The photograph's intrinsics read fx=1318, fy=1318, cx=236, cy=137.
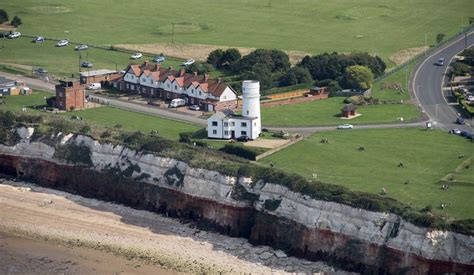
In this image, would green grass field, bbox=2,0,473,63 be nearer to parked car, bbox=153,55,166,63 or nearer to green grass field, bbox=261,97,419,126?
parked car, bbox=153,55,166,63

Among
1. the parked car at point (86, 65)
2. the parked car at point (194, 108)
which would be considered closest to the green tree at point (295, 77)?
the parked car at point (194, 108)

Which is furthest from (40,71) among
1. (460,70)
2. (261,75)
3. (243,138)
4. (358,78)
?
(460,70)

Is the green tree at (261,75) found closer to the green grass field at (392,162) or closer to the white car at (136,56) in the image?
the white car at (136,56)

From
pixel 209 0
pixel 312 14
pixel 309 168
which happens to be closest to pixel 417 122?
pixel 309 168

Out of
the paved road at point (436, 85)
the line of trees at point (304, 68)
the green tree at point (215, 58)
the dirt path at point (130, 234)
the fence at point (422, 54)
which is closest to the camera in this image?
the dirt path at point (130, 234)

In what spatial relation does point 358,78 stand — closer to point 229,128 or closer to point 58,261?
point 229,128

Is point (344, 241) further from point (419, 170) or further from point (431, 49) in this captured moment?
point (431, 49)

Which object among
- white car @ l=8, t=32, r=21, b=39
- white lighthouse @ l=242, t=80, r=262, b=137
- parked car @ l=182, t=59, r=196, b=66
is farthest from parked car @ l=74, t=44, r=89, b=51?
white lighthouse @ l=242, t=80, r=262, b=137

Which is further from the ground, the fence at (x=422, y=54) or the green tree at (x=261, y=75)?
the fence at (x=422, y=54)
